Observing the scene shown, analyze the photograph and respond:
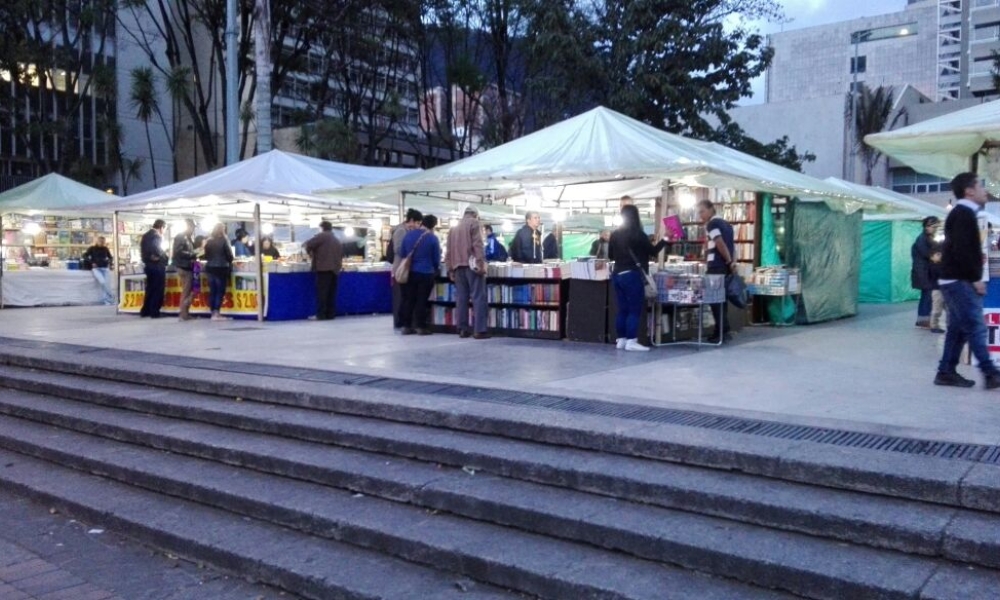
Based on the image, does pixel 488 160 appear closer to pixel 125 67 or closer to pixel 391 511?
pixel 391 511

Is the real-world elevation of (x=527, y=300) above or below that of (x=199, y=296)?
above

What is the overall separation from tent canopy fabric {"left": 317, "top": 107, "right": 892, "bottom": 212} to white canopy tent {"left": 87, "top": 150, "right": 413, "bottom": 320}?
148 centimetres

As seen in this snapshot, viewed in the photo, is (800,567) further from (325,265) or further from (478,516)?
(325,265)

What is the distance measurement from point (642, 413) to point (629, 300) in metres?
3.70

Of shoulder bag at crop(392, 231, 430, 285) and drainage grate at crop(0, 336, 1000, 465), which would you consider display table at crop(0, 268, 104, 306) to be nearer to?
shoulder bag at crop(392, 231, 430, 285)

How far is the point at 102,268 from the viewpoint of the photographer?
63.0ft

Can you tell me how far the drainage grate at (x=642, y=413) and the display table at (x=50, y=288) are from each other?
467 inches

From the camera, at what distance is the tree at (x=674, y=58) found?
68.2 feet

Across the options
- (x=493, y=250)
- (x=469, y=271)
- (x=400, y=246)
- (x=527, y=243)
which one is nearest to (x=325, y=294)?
(x=493, y=250)

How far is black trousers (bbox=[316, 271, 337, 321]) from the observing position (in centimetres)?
1361

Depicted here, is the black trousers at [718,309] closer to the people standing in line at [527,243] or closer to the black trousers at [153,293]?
the people standing in line at [527,243]

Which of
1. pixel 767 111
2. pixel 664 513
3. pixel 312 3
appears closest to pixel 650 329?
pixel 664 513

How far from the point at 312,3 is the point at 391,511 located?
2580cm

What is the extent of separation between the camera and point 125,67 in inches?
1321
